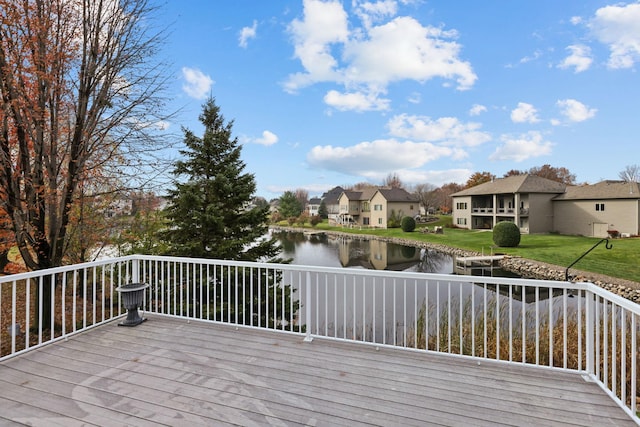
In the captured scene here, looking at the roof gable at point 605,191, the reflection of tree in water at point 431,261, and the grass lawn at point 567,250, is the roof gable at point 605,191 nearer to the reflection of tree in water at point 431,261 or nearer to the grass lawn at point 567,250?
the grass lawn at point 567,250

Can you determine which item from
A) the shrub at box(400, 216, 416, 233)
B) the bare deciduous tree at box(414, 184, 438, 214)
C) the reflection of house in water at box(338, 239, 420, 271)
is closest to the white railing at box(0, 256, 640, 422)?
the reflection of house in water at box(338, 239, 420, 271)

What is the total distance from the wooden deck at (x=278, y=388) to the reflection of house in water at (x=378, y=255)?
45.2ft

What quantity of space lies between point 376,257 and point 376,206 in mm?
17608

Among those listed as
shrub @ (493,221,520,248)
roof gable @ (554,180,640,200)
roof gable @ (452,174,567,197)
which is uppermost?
roof gable @ (452,174,567,197)

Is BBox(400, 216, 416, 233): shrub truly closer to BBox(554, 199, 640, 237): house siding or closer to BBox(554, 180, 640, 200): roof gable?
BBox(554, 199, 640, 237): house siding

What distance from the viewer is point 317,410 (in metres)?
2.16

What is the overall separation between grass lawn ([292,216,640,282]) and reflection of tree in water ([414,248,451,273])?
2.01 meters

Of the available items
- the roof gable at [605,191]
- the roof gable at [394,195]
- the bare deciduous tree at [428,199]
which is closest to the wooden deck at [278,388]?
the roof gable at [605,191]

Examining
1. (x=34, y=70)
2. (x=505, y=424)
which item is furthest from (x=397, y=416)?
(x=34, y=70)

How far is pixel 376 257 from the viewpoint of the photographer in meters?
19.8

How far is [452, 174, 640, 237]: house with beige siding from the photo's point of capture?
20.6 m

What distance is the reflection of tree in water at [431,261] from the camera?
16156 millimetres

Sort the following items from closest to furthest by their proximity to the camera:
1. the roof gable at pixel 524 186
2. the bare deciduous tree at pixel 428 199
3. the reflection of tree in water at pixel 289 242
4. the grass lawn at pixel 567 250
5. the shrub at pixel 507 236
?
1. the grass lawn at pixel 567 250
2. the shrub at pixel 507 236
3. the reflection of tree in water at pixel 289 242
4. the roof gable at pixel 524 186
5. the bare deciduous tree at pixel 428 199

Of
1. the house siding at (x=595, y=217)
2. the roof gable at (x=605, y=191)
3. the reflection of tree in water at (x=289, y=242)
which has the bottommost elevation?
the reflection of tree in water at (x=289, y=242)
